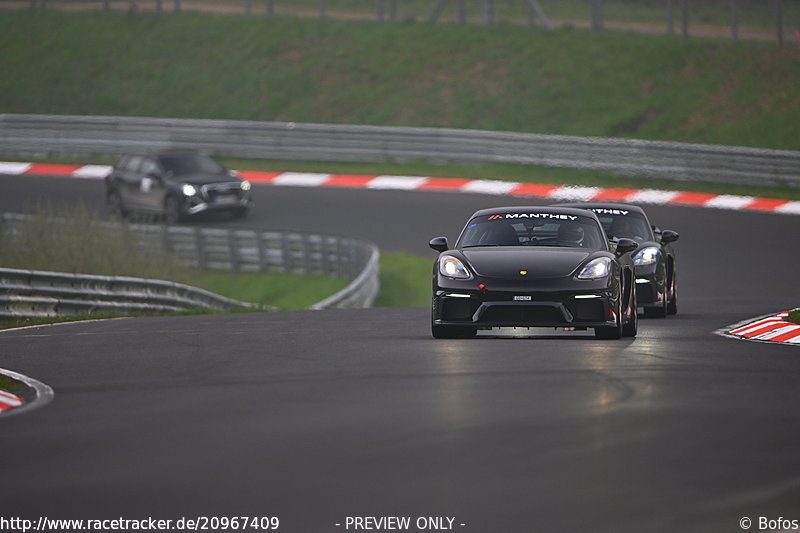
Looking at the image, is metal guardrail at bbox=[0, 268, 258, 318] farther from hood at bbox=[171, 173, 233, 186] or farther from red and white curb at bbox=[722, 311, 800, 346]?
hood at bbox=[171, 173, 233, 186]

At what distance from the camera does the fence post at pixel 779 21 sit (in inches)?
1597

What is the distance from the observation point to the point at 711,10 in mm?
53906

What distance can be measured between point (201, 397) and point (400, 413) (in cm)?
170

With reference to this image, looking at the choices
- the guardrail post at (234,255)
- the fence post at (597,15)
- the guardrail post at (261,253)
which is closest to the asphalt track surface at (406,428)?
the guardrail post at (261,253)

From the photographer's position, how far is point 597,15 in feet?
151

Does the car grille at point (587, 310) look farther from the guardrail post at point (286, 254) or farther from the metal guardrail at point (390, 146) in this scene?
the metal guardrail at point (390, 146)

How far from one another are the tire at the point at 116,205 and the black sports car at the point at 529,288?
69.5 feet

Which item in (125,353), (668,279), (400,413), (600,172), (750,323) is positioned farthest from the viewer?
(600,172)

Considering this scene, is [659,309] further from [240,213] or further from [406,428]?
[240,213]

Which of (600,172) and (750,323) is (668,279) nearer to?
(750,323)

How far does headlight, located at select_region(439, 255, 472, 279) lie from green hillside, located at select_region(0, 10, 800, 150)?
81.8ft

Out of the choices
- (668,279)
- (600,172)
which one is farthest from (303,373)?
(600,172)

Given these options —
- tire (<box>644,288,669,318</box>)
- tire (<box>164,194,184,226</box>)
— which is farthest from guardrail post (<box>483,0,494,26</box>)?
tire (<box>644,288,669,318</box>)

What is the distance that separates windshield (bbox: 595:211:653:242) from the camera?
1848cm
